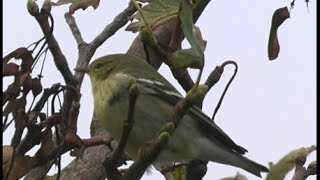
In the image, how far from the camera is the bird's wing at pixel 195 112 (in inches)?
150

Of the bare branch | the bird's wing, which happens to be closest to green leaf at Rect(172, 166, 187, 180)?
the bird's wing

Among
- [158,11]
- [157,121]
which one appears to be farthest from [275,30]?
[157,121]

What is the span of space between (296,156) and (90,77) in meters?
2.46

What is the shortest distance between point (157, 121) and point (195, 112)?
0.26 m

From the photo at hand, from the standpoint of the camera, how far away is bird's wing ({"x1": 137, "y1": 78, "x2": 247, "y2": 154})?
150 inches

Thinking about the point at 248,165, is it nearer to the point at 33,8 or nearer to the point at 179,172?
the point at 179,172

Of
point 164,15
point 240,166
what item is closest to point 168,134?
point 164,15

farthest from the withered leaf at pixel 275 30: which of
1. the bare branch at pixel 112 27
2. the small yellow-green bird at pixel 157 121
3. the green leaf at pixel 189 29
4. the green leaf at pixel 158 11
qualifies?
the bare branch at pixel 112 27

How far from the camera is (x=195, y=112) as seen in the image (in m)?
3.80

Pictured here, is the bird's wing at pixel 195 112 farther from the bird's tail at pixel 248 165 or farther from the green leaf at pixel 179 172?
the green leaf at pixel 179 172

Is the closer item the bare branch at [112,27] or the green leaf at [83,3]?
the green leaf at [83,3]

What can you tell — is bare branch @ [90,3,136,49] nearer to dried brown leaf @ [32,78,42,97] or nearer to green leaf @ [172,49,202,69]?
dried brown leaf @ [32,78,42,97]

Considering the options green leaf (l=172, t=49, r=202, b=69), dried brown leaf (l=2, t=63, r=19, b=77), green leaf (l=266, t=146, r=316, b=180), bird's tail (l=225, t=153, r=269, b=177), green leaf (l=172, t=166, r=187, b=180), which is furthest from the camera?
bird's tail (l=225, t=153, r=269, b=177)

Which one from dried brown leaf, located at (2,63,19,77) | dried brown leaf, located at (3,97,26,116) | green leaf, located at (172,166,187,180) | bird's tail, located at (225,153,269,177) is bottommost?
bird's tail, located at (225,153,269,177)
